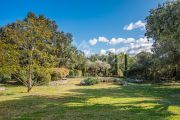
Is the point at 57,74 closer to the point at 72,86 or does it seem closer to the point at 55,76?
the point at 55,76

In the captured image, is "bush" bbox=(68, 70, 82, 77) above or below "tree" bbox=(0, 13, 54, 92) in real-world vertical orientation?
below

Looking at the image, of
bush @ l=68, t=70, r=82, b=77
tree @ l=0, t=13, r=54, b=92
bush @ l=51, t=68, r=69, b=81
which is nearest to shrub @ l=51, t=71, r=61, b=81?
bush @ l=51, t=68, r=69, b=81

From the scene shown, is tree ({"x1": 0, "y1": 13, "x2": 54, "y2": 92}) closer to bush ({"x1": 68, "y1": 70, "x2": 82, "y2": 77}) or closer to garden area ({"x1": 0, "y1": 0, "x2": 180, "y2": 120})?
garden area ({"x1": 0, "y1": 0, "x2": 180, "y2": 120})

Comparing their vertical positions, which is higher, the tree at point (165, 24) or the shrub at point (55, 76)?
the tree at point (165, 24)

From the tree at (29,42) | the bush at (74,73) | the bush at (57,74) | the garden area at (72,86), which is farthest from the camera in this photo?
the bush at (74,73)

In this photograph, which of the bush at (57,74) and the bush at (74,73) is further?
the bush at (74,73)

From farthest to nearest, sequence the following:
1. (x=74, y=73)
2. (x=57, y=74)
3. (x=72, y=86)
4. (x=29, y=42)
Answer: (x=74, y=73), (x=57, y=74), (x=72, y=86), (x=29, y=42)

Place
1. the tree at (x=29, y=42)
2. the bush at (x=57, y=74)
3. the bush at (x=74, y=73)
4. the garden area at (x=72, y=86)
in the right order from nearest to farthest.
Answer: the garden area at (x=72, y=86), the tree at (x=29, y=42), the bush at (x=57, y=74), the bush at (x=74, y=73)

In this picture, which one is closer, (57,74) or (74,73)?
(57,74)

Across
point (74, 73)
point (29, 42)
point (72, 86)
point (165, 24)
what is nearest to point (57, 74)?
point (72, 86)

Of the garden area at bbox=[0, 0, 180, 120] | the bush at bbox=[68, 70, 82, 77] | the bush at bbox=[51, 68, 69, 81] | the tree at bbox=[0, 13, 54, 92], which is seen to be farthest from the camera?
the bush at bbox=[68, 70, 82, 77]

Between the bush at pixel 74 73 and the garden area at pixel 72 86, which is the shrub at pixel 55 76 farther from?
the bush at pixel 74 73

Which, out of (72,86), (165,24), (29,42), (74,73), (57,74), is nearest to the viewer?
(165,24)

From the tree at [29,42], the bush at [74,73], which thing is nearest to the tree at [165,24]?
the tree at [29,42]
